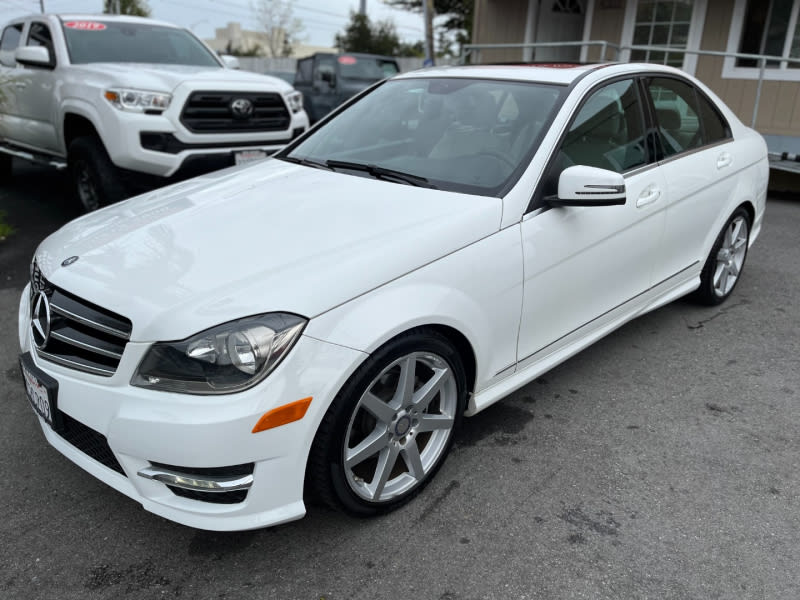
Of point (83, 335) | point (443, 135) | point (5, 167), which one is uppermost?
point (443, 135)

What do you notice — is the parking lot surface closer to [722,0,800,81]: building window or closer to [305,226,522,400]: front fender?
[305,226,522,400]: front fender

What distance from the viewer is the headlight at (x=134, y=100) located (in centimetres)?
559

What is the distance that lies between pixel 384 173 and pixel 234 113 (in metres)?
3.58

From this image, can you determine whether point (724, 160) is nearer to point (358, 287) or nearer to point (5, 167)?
point (358, 287)

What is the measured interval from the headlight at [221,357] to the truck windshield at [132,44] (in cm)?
543

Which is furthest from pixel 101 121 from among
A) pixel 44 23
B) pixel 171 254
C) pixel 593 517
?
pixel 593 517

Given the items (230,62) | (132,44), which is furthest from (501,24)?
(132,44)

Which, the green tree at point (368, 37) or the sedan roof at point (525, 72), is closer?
the sedan roof at point (525, 72)

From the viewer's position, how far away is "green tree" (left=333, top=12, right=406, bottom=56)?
3631 centimetres

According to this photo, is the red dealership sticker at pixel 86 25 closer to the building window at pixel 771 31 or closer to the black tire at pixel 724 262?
the black tire at pixel 724 262

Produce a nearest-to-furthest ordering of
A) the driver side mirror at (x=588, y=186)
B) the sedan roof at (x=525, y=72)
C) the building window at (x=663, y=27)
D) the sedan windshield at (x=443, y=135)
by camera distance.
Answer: the driver side mirror at (x=588, y=186), the sedan windshield at (x=443, y=135), the sedan roof at (x=525, y=72), the building window at (x=663, y=27)

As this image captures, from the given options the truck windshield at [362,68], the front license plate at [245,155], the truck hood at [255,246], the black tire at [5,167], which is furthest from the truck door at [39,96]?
the truck windshield at [362,68]

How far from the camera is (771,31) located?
1018 centimetres

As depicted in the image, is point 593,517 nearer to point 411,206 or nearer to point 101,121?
point 411,206
